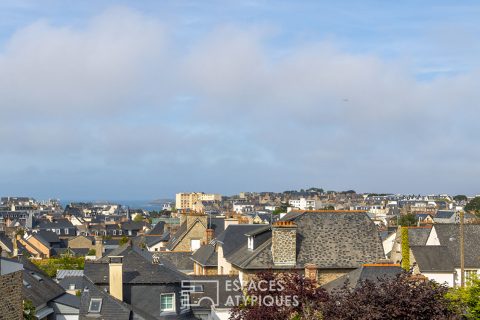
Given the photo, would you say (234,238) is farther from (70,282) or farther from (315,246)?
(70,282)

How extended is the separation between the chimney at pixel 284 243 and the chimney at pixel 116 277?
31.9 ft

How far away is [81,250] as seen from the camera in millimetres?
92812

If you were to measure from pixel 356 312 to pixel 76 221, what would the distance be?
134740 millimetres

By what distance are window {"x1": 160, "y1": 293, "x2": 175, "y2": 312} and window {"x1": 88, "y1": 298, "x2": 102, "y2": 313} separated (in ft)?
11.0

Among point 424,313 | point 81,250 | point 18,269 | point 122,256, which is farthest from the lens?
point 81,250

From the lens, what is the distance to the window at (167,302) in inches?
1223

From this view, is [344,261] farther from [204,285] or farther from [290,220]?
[204,285]

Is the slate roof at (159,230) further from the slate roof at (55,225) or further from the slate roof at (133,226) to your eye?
the slate roof at (133,226)

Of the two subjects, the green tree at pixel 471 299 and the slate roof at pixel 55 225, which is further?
the slate roof at pixel 55 225

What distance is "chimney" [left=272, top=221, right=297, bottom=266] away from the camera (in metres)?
37.2

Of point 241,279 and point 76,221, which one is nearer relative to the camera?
point 241,279

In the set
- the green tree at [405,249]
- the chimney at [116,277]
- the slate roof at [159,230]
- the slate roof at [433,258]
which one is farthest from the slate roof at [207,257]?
the slate roof at [159,230]

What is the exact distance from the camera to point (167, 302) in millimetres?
31266

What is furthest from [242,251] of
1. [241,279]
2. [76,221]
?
[76,221]
